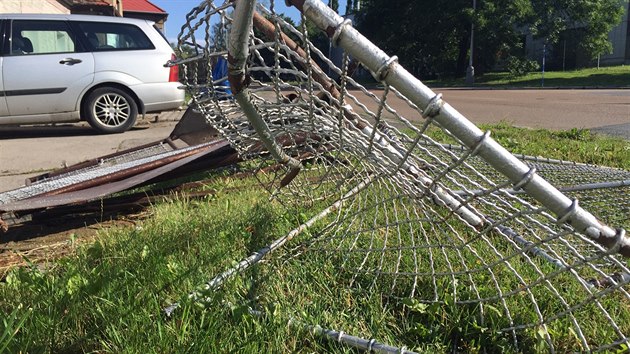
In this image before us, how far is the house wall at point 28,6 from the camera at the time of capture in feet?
44.0

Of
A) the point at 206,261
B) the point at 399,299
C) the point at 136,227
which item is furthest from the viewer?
the point at 136,227

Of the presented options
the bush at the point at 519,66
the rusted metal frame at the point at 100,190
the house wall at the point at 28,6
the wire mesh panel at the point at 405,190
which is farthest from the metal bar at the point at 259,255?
the bush at the point at 519,66

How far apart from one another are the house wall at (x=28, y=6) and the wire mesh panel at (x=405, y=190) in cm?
1425

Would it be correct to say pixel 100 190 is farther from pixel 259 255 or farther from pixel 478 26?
pixel 478 26

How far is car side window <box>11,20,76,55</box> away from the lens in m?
7.32

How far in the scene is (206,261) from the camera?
2275mm

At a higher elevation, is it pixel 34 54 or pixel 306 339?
pixel 34 54

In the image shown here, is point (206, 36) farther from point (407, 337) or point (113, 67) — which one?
point (113, 67)

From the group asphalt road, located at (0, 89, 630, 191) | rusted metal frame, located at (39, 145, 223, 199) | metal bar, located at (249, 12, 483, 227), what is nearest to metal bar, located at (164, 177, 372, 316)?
metal bar, located at (249, 12, 483, 227)

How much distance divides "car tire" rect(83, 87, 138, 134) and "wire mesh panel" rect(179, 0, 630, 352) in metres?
5.75

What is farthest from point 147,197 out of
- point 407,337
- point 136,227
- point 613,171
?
point 613,171

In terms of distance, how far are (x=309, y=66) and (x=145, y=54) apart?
6.98 m

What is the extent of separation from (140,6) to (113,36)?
42379mm

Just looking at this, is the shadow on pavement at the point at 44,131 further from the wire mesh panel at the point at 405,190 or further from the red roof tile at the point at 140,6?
the red roof tile at the point at 140,6
